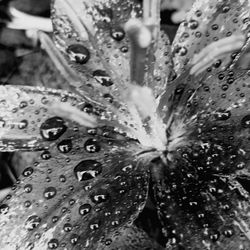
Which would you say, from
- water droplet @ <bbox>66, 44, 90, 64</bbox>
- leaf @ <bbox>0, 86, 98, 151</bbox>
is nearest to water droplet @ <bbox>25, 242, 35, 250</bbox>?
leaf @ <bbox>0, 86, 98, 151</bbox>

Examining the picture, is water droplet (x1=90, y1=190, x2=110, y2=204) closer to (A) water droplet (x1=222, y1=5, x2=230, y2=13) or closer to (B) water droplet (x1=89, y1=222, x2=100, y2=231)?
(B) water droplet (x1=89, y1=222, x2=100, y2=231)

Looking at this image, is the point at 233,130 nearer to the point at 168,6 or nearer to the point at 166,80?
the point at 166,80

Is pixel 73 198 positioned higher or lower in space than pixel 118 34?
lower

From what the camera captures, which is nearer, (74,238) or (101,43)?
(74,238)

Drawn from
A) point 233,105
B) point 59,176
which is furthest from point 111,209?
point 233,105

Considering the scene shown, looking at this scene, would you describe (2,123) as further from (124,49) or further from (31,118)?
(124,49)

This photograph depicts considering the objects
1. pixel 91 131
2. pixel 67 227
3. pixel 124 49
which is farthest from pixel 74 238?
pixel 124 49

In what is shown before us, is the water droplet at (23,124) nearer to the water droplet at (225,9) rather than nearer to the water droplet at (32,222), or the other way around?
the water droplet at (32,222)
